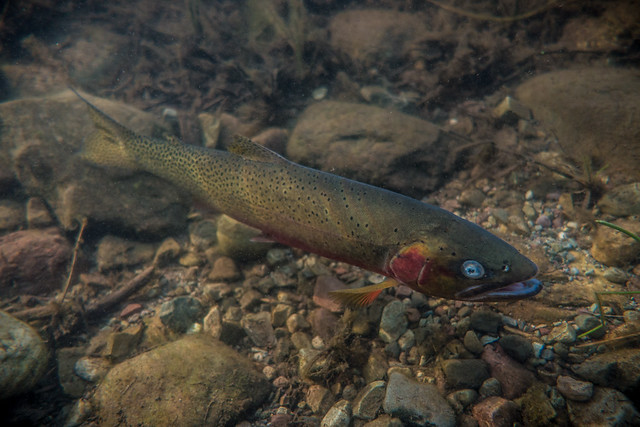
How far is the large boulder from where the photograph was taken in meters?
4.77

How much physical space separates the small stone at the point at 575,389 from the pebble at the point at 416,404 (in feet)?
3.06

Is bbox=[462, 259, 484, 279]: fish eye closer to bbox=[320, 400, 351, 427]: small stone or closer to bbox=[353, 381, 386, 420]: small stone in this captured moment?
bbox=[353, 381, 386, 420]: small stone

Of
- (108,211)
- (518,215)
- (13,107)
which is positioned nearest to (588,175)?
(518,215)

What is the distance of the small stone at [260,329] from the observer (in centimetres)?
337

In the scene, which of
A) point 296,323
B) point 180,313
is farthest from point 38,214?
point 296,323

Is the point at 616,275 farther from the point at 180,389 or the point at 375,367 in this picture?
the point at 180,389

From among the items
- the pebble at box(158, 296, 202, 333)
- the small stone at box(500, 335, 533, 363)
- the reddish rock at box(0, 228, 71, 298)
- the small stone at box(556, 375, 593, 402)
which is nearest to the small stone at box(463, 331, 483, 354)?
the small stone at box(500, 335, 533, 363)

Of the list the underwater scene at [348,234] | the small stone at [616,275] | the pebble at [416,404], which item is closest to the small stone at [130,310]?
the underwater scene at [348,234]

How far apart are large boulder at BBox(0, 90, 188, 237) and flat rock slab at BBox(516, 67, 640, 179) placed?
22.6ft

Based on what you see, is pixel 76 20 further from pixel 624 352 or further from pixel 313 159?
pixel 624 352

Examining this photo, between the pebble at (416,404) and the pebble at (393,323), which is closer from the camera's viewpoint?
the pebble at (416,404)

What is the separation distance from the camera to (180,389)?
271 cm

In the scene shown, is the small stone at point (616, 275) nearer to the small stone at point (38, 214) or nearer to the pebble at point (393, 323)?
the pebble at point (393, 323)

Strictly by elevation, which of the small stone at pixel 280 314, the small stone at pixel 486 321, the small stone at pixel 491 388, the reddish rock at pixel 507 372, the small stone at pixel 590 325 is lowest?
the small stone at pixel 280 314
